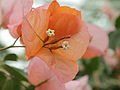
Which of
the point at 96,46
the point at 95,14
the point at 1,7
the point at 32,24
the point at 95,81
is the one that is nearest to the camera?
the point at 32,24

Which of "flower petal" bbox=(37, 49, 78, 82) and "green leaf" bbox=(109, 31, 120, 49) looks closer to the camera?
"flower petal" bbox=(37, 49, 78, 82)

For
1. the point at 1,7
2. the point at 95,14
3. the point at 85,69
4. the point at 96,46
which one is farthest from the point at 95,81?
the point at 95,14

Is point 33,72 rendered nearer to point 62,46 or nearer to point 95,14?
point 62,46

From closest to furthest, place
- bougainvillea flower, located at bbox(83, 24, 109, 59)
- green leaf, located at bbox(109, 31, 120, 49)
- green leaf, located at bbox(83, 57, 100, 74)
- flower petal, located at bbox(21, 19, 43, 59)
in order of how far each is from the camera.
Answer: flower petal, located at bbox(21, 19, 43, 59) → bougainvillea flower, located at bbox(83, 24, 109, 59) → green leaf, located at bbox(109, 31, 120, 49) → green leaf, located at bbox(83, 57, 100, 74)

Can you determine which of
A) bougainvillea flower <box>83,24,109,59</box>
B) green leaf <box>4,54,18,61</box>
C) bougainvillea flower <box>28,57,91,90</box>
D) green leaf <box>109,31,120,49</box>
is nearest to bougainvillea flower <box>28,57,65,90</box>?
bougainvillea flower <box>28,57,91,90</box>

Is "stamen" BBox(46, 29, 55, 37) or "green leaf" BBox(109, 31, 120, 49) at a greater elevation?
"stamen" BBox(46, 29, 55, 37)

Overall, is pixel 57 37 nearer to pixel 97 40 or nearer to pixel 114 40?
pixel 97 40

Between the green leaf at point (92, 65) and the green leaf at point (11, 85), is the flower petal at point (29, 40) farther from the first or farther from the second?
the green leaf at point (92, 65)

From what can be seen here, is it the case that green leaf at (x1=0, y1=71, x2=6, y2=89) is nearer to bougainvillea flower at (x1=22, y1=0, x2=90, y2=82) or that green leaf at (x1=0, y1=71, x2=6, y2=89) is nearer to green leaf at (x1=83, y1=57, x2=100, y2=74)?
bougainvillea flower at (x1=22, y1=0, x2=90, y2=82)
